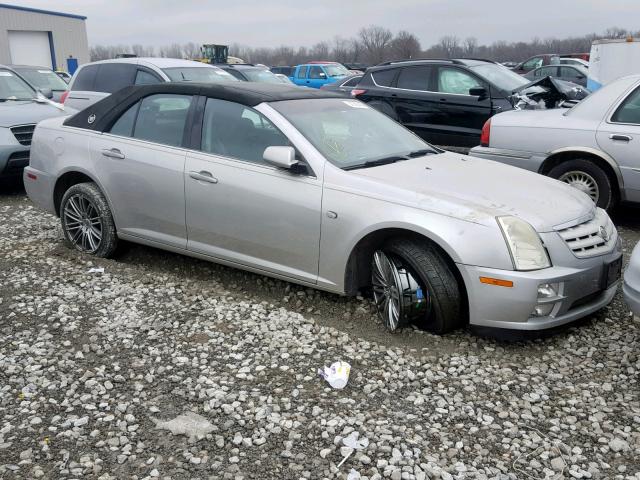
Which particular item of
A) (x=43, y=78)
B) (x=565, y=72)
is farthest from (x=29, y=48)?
(x=565, y=72)

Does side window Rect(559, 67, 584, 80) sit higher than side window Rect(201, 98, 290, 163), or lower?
lower

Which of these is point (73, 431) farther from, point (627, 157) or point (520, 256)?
point (627, 157)

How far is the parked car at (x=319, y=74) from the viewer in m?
24.9

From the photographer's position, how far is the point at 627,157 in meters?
6.17

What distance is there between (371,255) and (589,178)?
3.34 meters

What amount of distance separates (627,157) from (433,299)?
347cm

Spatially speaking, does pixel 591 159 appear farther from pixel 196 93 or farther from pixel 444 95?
pixel 196 93

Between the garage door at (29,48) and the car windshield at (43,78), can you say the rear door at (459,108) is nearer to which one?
the car windshield at (43,78)

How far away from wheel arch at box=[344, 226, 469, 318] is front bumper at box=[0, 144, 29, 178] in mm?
5832

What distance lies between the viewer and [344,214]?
4082 mm

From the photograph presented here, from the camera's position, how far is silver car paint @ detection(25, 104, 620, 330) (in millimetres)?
3713

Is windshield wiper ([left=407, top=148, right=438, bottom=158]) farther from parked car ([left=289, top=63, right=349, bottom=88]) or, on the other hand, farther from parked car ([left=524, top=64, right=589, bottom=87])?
parked car ([left=289, top=63, right=349, bottom=88])

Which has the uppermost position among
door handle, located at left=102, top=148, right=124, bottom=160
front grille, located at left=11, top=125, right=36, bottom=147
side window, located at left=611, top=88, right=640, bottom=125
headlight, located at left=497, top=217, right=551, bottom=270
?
side window, located at left=611, top=88, right=640, bottom=125

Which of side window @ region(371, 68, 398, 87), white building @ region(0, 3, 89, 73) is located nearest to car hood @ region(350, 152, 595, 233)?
side window @ region(371, 68, 398, 87)
